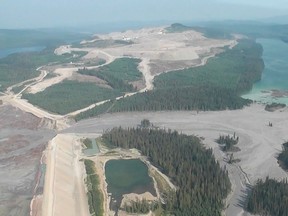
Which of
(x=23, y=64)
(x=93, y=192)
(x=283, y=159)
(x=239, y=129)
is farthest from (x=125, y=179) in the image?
(x=23, y=64)

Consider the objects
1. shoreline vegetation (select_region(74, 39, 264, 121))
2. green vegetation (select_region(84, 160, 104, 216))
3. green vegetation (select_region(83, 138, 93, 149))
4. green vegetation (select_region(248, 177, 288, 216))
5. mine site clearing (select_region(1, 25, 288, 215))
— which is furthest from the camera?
shoreline vegetation (select_region(74, 39, 264, 121))

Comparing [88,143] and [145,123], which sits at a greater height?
[145,123]

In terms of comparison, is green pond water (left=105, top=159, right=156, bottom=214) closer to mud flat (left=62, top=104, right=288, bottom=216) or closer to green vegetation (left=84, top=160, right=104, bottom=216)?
green vegetation (left=84, top=160, right=104, bottom=216)

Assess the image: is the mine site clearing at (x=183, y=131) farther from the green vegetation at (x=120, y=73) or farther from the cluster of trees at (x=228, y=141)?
the green vegetation at (x=120, y=73)

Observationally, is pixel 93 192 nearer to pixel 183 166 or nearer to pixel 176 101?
pixel 183 166

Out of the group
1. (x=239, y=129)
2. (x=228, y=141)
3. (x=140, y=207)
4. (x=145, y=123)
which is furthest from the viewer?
(x=145, y=123)

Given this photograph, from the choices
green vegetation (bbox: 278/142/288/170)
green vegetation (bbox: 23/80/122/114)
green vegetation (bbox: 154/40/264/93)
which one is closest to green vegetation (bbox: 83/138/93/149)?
green vegetation (bbox: 23/80/122/114)

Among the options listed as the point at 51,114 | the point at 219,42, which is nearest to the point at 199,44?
the point at 219,42
